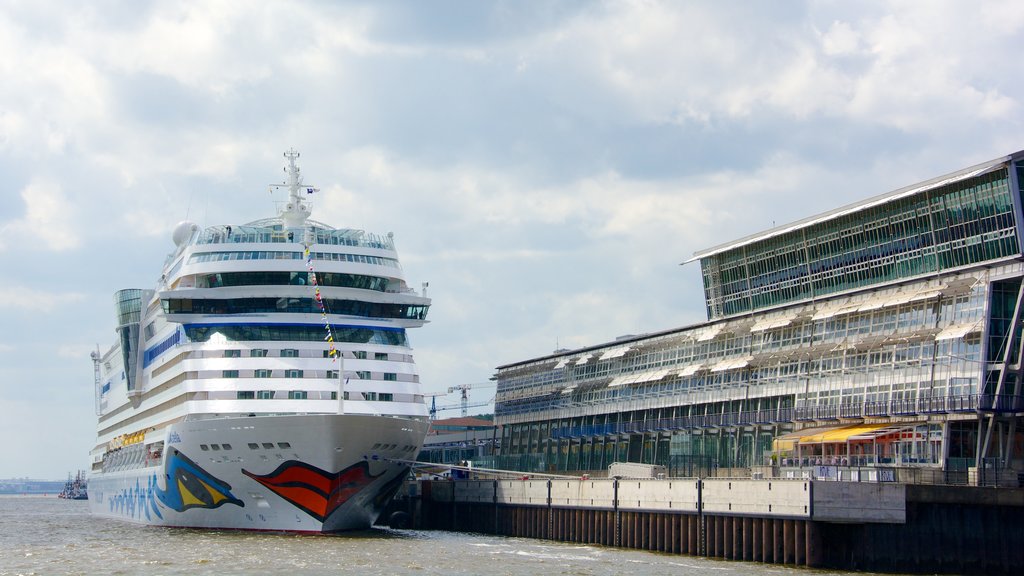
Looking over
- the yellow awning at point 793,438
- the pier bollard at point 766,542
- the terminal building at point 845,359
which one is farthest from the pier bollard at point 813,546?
the yellow awning at point 793,438

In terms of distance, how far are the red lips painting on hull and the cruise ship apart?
75 mm

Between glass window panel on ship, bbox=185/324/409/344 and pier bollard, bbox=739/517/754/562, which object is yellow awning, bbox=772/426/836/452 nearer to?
pier bollard, bbox=739/517/754/562

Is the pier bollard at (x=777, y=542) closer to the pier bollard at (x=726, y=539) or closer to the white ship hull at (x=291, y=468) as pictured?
the pier bollard at (x=726, y=539)

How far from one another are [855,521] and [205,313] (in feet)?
135

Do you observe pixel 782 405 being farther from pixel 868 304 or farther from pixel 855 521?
A: pixel 855 521

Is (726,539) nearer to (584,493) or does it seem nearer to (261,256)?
(584,493)

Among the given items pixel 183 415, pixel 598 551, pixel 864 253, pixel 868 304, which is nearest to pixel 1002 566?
pixel 598 551

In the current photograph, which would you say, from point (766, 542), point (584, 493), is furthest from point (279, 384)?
point (766, 542)

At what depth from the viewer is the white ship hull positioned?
67625mm

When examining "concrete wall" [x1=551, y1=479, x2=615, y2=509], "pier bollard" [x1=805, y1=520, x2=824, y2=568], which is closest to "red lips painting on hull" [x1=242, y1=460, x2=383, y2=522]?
"concrete wall" [x1=551, y1=479, x2=615, y2=509]

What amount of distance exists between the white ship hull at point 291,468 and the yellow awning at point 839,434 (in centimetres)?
2322

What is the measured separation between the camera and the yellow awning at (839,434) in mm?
74125

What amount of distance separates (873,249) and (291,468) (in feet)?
134

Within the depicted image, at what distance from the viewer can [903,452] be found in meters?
73.2
